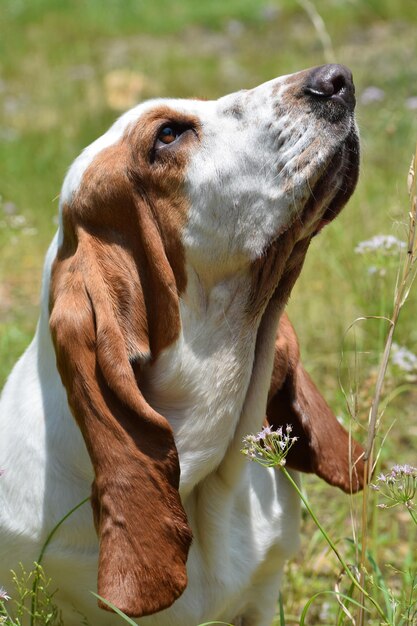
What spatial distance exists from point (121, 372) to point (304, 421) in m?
0.76


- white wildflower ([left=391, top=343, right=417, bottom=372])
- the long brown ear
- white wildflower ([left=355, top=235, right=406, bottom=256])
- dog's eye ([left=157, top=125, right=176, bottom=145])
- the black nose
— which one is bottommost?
the long brown ear

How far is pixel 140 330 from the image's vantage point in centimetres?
282

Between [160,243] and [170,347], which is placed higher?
[160,243]

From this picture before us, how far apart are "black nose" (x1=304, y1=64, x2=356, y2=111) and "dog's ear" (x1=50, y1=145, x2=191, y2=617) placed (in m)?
0.55

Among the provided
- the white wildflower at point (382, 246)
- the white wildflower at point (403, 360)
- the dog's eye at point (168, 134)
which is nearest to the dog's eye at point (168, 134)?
the dog's eye at point (168, 134)

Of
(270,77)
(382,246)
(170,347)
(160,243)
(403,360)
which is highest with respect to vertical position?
(270,77)

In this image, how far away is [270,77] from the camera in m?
9.73

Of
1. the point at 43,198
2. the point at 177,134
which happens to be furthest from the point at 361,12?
the point at 177,134

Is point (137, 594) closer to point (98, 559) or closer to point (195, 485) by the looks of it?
point (98, 559)

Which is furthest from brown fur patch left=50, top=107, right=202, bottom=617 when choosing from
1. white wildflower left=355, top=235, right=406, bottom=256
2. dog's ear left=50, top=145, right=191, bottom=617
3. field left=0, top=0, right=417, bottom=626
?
white wildflower left=355, top=235, right=406, bottom=256

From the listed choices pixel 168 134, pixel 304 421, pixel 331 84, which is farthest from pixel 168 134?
pixel 304 421

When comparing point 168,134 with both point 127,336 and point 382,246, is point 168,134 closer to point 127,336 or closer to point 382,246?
point 127,336

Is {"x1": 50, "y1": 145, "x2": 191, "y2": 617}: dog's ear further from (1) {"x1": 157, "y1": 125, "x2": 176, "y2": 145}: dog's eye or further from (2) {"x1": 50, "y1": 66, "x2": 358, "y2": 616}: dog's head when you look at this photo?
(1) {"x1": 157, "y1": 125, "x2": 176, "y2": 145}: dog's eye

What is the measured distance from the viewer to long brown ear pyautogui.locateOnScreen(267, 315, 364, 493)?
10.5 ft
